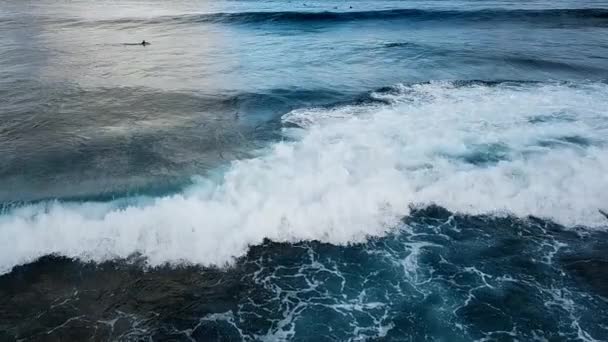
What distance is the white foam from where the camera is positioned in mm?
11609

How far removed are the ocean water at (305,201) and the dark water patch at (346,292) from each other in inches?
1.8

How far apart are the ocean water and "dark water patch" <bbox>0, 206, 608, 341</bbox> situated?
44 mm

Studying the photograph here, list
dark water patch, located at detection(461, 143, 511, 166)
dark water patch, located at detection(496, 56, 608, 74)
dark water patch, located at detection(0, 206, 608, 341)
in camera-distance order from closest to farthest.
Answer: dark water patch, located at detection(0, 206, 608, 341) < dark water patch, located at detection(461, 143, 511, 166) < dark water patch, located at detection(496, 56, 608, 74)

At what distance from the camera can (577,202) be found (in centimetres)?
1286

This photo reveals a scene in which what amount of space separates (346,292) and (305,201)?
3588 millimetres

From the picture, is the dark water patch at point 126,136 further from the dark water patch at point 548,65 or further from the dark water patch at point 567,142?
the dark water patch at point 548,65

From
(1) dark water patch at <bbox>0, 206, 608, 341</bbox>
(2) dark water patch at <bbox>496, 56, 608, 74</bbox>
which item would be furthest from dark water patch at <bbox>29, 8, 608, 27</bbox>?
(1) dark water patch at <bbox>0, 206, 608, 341</bbox>

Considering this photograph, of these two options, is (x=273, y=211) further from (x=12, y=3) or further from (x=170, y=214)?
(x=12, y=3)

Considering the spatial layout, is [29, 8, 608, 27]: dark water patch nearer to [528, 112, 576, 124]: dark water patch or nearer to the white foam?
[528, 112, 576, 124]: dark water patch

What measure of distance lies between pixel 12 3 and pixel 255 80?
49.3 metres

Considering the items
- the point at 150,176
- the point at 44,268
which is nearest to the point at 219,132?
the point at 150,176

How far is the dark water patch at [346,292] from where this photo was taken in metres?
9.14

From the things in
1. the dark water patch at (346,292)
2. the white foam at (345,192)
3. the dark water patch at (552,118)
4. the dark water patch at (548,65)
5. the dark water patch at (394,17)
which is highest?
the dark water patch at (394,17)

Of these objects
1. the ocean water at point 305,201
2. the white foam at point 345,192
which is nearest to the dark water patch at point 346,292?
A: the ocean water at point 305,201
